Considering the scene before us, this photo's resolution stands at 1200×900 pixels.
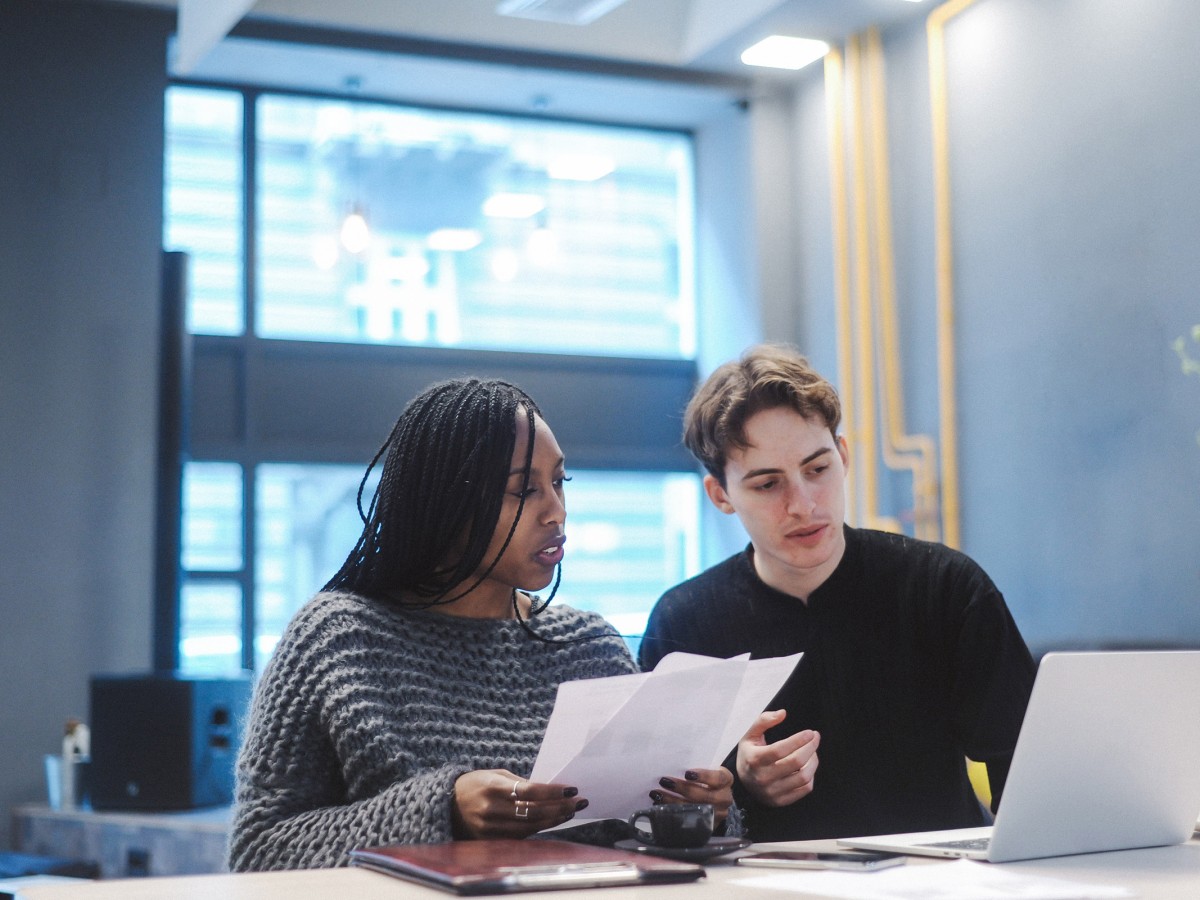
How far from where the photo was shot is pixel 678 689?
129 centimetres

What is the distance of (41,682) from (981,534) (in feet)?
10.8

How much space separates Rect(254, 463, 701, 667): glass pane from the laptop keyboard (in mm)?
3875

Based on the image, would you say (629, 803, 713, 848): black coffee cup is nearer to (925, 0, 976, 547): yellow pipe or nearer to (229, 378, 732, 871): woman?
(229, 378, 732, 871): woman

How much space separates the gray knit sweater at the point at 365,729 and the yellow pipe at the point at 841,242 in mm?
3707

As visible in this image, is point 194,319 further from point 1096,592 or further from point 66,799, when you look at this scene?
point 1096,592

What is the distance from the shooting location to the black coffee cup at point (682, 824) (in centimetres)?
134

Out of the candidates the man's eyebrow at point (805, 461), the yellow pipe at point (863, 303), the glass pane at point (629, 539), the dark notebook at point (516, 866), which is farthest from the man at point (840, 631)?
the glass pane at point (629, 539)

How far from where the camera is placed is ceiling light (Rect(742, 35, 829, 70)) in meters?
5.21

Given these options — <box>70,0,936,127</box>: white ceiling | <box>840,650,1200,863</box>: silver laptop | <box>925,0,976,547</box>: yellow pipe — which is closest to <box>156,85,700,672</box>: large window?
<box>70,0,936,127</box>: white ceiling

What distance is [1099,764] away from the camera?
136 cm

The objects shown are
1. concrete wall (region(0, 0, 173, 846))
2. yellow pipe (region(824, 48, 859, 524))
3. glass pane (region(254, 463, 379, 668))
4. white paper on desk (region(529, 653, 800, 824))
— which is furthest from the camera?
glass pane (region(254, 463, 379, 668))

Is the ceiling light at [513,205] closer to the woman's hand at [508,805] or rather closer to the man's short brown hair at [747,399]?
the man's short brown hair at [747,399]

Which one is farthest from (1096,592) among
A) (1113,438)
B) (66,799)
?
(66,799)

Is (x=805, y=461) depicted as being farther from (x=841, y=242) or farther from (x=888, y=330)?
(x=841, y=242)
